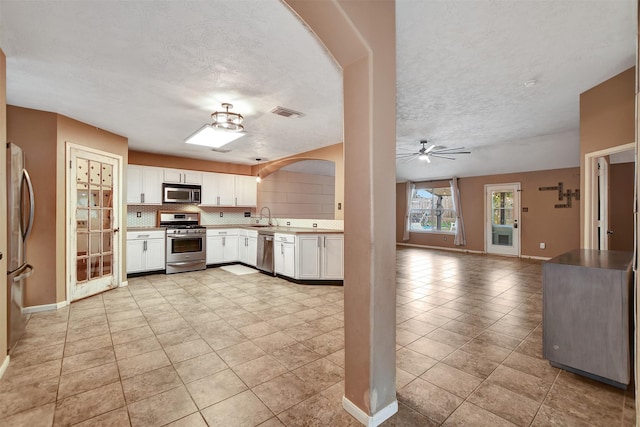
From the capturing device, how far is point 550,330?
88.2 inches

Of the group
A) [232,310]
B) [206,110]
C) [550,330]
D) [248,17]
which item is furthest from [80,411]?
[550,330]

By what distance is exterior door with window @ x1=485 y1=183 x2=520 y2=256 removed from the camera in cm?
738

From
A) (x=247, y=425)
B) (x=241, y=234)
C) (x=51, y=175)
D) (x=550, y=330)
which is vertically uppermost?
(x=51, y=175)

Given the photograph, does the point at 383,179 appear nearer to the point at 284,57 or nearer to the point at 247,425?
the point at 284,57

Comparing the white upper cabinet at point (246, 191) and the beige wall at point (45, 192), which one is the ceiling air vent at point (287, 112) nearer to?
the beige wall at point (45, 192)

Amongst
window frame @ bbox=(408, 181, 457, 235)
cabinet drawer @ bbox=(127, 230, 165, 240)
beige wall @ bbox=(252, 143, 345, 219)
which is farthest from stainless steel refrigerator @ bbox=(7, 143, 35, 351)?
window frame @ bbox=(408, 181, 457, 235)

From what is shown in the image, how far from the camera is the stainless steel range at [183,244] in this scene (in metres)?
5.46

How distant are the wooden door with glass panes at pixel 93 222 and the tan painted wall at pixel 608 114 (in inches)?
247

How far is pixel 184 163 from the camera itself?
20.3 ft

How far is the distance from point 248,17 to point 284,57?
1.67 ft

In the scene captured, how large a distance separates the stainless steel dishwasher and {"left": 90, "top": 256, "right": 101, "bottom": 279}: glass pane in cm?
253

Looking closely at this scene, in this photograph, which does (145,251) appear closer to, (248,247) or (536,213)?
(248,247)

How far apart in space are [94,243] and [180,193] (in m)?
1.98

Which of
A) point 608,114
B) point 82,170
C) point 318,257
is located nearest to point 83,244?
point 82,170
